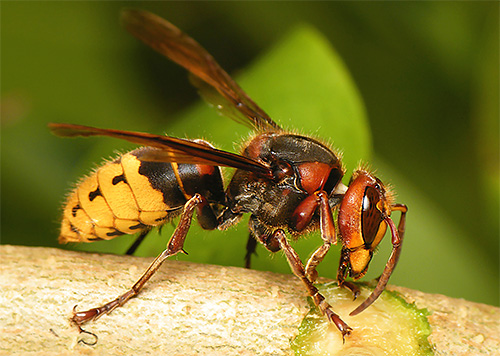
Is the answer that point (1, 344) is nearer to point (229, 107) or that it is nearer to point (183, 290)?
point (183, 290)

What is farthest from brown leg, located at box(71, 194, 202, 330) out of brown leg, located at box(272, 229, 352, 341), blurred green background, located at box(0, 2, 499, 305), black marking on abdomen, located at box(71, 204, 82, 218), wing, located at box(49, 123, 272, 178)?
blurred green background, located at box(0, 2, 499, 305)

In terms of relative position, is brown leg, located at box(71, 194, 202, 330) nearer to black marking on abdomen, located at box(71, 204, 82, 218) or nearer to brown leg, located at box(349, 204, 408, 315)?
black marking on abdomen, located at box(71, 204, 82, 218)

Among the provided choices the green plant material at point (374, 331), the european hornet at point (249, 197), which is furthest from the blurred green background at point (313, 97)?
the green plant material at point (374, 331)

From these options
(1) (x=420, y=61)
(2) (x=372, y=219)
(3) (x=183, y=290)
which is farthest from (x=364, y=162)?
(1) (x=420, y=61)

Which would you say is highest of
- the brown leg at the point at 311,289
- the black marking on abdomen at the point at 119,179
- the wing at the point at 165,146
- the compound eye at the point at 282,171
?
the compound eye at the point at 282,171

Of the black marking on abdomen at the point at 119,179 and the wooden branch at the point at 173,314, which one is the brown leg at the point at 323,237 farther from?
the black marking on abdomen at the point at 119,179

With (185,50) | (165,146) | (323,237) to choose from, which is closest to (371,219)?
(323,237)
